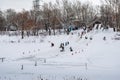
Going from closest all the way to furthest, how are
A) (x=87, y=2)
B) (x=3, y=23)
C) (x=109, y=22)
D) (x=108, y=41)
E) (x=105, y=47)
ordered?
(x=105, y=47)
(x=108, y=41)
(x=109, y=22)
(x=87, y=2)
(x=3, y=23)

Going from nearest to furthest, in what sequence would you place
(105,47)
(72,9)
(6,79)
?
(6,79), (105,47), (72,9)

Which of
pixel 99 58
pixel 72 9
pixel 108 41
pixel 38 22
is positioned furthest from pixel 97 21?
pixel 99 58

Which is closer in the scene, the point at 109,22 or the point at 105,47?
the point at 105,47

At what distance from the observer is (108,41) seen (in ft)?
133

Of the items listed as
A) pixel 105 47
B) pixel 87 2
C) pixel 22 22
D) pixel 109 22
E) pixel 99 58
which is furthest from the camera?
pixel 87 2

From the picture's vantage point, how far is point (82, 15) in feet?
267

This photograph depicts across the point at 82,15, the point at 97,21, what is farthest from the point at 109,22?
the point at 82,15

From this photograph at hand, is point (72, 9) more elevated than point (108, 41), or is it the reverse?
point (72, 9)

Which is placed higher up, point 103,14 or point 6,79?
point 103,14

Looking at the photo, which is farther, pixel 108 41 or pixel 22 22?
pixel 22 22

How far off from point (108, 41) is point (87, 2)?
1874 inches

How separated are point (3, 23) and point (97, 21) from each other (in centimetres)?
3876

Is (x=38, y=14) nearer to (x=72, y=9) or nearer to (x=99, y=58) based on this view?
(x=72, y=9)

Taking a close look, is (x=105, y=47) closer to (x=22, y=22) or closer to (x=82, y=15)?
(x=22, y=22)
